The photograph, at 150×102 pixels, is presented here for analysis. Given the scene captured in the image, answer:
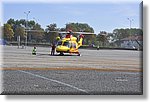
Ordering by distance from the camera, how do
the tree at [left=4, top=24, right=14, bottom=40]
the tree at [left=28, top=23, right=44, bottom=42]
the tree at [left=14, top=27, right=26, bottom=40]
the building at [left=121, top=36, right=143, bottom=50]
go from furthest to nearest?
the tree at [left=14, top=27, right=26, bottom=40], the tree at [left=28, top=23, right=44, bottom=42], the tree at [left=4, top=24, right=14, bottom=40], the building at [left=121, top=36, right=143, bottom=50]

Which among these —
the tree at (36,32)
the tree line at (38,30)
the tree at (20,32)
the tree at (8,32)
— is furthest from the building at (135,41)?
the tree at (8,32)

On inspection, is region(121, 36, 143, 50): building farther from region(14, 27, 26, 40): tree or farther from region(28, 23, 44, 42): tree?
region(14, 27, 26, 40): tree

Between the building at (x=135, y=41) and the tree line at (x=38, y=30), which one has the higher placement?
the tree line at (x=38, y=30)

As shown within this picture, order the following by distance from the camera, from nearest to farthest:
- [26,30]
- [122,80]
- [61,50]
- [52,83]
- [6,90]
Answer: [6,90]
[52,83]
[122,80]
[26,30]
[61,50]

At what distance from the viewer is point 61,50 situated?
1328 cm

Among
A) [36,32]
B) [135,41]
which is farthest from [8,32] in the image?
[135,41]

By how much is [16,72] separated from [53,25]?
1.49m

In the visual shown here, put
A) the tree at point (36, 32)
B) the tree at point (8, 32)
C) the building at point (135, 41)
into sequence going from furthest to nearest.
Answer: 1. the tree at point (36, 32)
2. the tree at point (8, 32)
3. the building at point (135, 41)

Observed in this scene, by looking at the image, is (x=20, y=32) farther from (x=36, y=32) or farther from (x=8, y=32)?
(x=8, y=32)

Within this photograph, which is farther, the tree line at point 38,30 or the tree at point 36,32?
the tree at point 36,32

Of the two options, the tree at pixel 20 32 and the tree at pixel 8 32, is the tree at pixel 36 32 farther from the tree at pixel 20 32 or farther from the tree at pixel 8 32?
the tree at pixel 8 32

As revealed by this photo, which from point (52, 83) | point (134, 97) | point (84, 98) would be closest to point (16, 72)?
point (52, 83)

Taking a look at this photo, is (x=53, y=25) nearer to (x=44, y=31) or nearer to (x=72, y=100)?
(x=44, y=31)

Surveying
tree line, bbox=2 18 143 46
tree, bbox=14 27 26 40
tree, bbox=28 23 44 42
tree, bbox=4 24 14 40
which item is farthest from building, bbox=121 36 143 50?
tree, bbox=4 24 14 40
